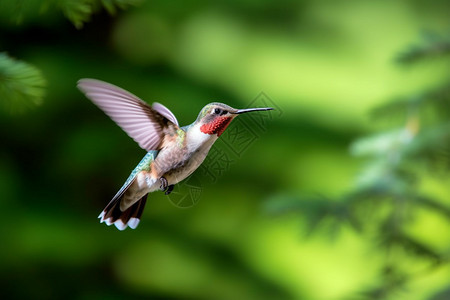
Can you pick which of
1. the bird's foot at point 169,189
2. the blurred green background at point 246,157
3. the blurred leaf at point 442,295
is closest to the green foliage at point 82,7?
the bird's foot at point 169,189

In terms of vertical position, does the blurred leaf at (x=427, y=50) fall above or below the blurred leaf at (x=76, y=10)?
above

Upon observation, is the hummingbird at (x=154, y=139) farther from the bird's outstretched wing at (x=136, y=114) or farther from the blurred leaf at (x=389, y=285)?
the blurred leaf at (x=389, y=285)

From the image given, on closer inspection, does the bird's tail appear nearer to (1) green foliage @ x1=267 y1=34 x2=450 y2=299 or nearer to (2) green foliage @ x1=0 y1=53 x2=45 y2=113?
(2) green foliage @ x1=0 y1=53 x2=45 y2=113

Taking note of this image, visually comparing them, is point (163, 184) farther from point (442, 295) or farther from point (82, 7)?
point (442, 295)

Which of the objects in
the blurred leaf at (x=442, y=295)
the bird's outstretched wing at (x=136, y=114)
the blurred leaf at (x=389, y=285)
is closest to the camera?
the bird's outstretched wing at (x=136, y=114)

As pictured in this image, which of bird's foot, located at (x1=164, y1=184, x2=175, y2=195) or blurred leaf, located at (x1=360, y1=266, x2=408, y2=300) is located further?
blurred leaf, located at (x1=360, y1=266, x2=408, y2=300)

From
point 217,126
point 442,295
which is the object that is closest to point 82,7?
point 217,126

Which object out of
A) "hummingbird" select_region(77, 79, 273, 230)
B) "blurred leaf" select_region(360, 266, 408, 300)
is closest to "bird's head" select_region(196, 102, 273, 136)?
"hummingbird" select_region(77, 79, 273, 230)
